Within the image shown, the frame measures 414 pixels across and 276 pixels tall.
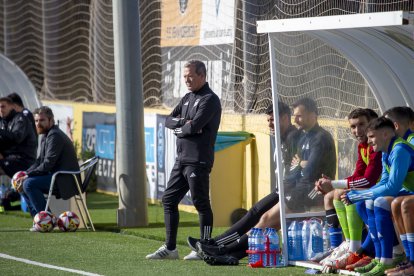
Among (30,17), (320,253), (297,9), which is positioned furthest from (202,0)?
(30,17)

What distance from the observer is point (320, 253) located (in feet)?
33.7

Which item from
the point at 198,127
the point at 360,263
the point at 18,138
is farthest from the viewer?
the point at 18,138

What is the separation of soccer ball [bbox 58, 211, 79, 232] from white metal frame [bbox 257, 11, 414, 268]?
12.9 ft

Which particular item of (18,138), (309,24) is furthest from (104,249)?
(18,138)

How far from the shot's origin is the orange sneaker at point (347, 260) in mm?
9656

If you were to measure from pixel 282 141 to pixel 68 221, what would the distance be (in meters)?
3.97

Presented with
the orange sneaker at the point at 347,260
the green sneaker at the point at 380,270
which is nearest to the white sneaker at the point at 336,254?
the orange sneaker at the point at 347,260

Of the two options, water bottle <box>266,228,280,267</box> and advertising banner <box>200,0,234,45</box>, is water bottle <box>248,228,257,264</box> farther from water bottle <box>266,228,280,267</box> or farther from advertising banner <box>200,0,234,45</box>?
advertising banner <box>200,0,234,45</box>

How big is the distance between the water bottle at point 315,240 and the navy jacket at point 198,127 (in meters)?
1.26

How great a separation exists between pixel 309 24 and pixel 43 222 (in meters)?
5.25

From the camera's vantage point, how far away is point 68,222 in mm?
13562

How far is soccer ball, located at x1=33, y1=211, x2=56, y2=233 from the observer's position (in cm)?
1341

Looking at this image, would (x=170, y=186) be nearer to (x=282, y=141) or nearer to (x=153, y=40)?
(x=282, y=141)

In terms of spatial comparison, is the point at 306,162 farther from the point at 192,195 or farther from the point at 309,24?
the point at 309,24
